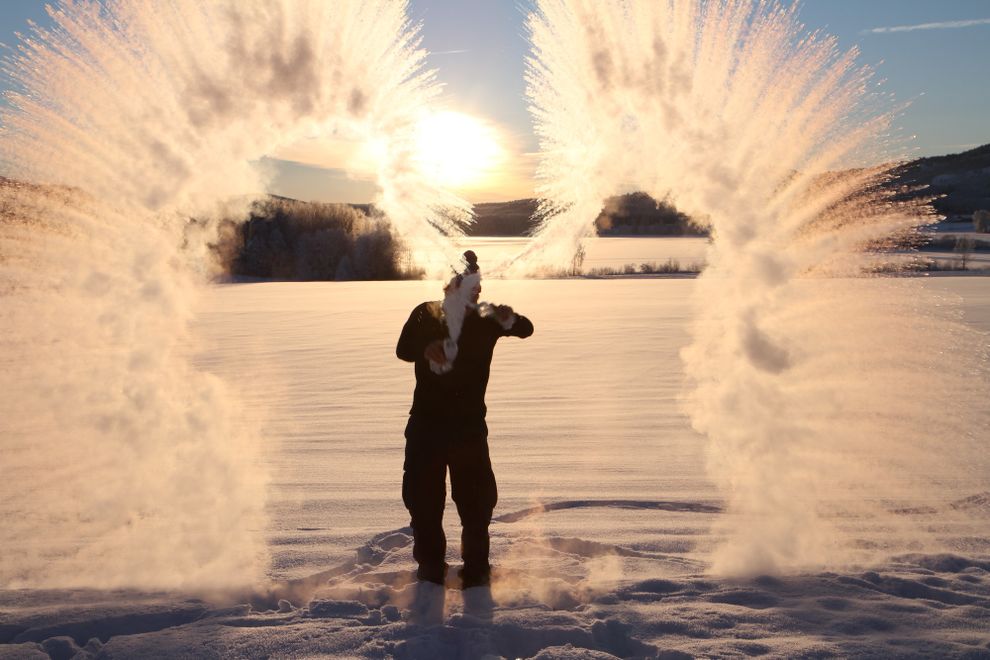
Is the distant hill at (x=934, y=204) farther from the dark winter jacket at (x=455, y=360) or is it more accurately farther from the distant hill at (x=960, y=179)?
the dark winter jacket at (x=455, y=360)

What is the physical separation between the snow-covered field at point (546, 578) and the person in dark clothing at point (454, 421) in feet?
0.82

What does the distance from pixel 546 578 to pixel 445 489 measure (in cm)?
71

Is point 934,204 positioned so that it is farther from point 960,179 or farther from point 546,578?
point 960,179

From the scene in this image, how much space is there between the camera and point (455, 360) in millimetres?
3475

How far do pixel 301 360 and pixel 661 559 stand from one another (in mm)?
8170

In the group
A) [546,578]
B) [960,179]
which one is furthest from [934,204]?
[960,179]

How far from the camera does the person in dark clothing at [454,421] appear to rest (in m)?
3.48

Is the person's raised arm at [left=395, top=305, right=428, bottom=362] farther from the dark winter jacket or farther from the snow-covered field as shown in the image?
the snow-covered field

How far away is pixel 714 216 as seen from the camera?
4.41 meters

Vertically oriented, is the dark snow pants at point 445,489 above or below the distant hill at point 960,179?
below

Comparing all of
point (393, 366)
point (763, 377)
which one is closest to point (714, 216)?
point (763, 377)

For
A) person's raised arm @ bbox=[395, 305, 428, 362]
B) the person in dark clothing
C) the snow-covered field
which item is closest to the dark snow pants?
the person in dark clothing

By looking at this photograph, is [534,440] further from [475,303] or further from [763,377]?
[475,303]

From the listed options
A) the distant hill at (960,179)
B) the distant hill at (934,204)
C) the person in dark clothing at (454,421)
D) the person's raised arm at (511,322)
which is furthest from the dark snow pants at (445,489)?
the distant hill at (960,179)
